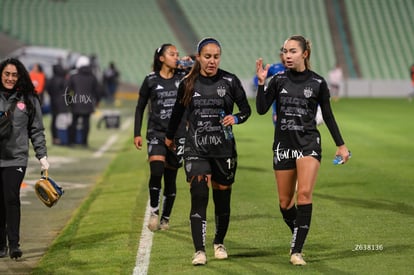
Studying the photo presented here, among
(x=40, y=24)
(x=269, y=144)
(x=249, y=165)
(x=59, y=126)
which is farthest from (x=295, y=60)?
(x=40, y=24)

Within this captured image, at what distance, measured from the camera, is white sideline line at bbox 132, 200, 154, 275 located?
929cm

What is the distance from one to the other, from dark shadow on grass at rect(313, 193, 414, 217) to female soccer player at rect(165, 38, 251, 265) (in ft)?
12.5

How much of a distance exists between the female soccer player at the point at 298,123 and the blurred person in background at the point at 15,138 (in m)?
2.45

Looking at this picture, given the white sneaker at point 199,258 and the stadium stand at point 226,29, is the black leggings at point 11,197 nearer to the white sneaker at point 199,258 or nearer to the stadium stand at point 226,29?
the white sneaker at point 199,258

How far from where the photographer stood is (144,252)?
1028 centimetres

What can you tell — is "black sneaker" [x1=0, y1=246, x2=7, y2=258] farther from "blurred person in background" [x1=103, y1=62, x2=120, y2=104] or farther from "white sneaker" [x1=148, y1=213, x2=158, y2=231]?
"blurred person in background" [x1=103, y1=62, x2=120, y2=104]

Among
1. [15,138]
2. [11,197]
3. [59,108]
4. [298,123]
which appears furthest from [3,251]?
[59,108]

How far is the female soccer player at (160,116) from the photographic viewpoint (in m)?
11.9

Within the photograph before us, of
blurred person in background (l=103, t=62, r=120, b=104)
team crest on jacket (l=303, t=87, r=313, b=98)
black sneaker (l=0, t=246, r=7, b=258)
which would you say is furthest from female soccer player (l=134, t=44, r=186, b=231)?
blurred person in background (l=103, t=62, r=120, b=104)

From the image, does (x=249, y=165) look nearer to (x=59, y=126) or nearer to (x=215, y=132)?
(x=59, y=126)

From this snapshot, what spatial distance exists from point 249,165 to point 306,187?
35.6 feet

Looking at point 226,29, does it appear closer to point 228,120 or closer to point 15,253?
point 15,253

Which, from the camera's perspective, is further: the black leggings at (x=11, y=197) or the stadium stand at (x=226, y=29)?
the stadium stand at (x=226, y=29)

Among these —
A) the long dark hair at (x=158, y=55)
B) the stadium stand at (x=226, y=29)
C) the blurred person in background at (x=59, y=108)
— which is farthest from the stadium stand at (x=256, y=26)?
the long dark hair at (x=158, y=55)
